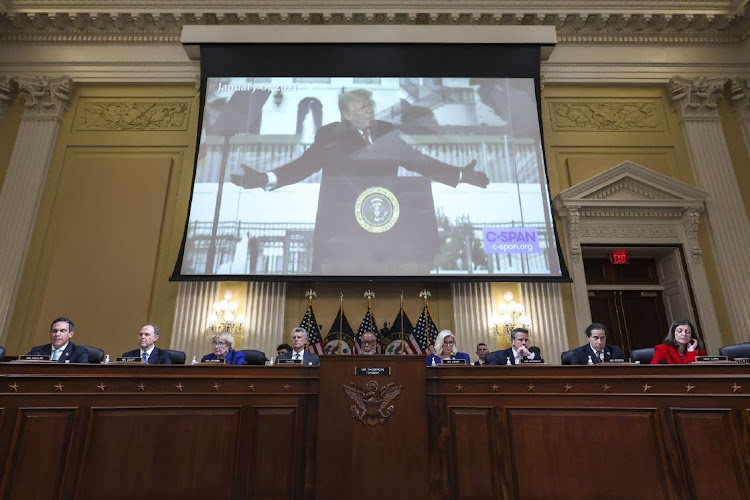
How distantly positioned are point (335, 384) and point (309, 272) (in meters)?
3.59

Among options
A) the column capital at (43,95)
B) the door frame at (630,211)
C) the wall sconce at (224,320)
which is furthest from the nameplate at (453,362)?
the column capital at (43,95)

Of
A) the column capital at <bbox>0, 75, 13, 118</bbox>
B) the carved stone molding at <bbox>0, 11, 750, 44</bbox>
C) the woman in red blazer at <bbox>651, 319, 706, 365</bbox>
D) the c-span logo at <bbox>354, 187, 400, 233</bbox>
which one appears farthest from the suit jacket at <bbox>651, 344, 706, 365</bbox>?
the column capital at <bbox>0, 75, 13, 118</bbox>

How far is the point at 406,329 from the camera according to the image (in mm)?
6465

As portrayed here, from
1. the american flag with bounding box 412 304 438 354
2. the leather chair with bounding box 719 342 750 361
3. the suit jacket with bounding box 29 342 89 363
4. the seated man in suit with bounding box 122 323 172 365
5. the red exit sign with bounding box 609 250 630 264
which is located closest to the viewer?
the leather chair with bounding box 719 342 750 361

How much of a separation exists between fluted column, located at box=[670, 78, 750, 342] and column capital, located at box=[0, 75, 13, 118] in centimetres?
1104

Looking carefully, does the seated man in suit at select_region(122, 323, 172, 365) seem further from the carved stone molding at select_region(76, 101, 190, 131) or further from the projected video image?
the carved stone molding at select_region(76, 101, 190, 131)

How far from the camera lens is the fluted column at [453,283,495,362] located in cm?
643

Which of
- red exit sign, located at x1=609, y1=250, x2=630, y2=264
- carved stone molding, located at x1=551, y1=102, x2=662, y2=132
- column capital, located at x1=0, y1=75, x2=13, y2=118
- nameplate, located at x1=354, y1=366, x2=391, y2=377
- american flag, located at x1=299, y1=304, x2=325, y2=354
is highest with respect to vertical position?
column capital, located at x1=0, y1=75, x2=13, y2=118

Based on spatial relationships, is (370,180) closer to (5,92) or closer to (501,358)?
(501,358)

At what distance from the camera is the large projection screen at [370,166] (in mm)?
6480

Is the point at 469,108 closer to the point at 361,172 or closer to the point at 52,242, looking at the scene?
the point at 361,172

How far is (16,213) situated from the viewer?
6895mm

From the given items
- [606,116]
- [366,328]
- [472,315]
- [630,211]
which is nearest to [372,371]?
[366,328]

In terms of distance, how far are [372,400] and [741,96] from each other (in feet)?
27.7
